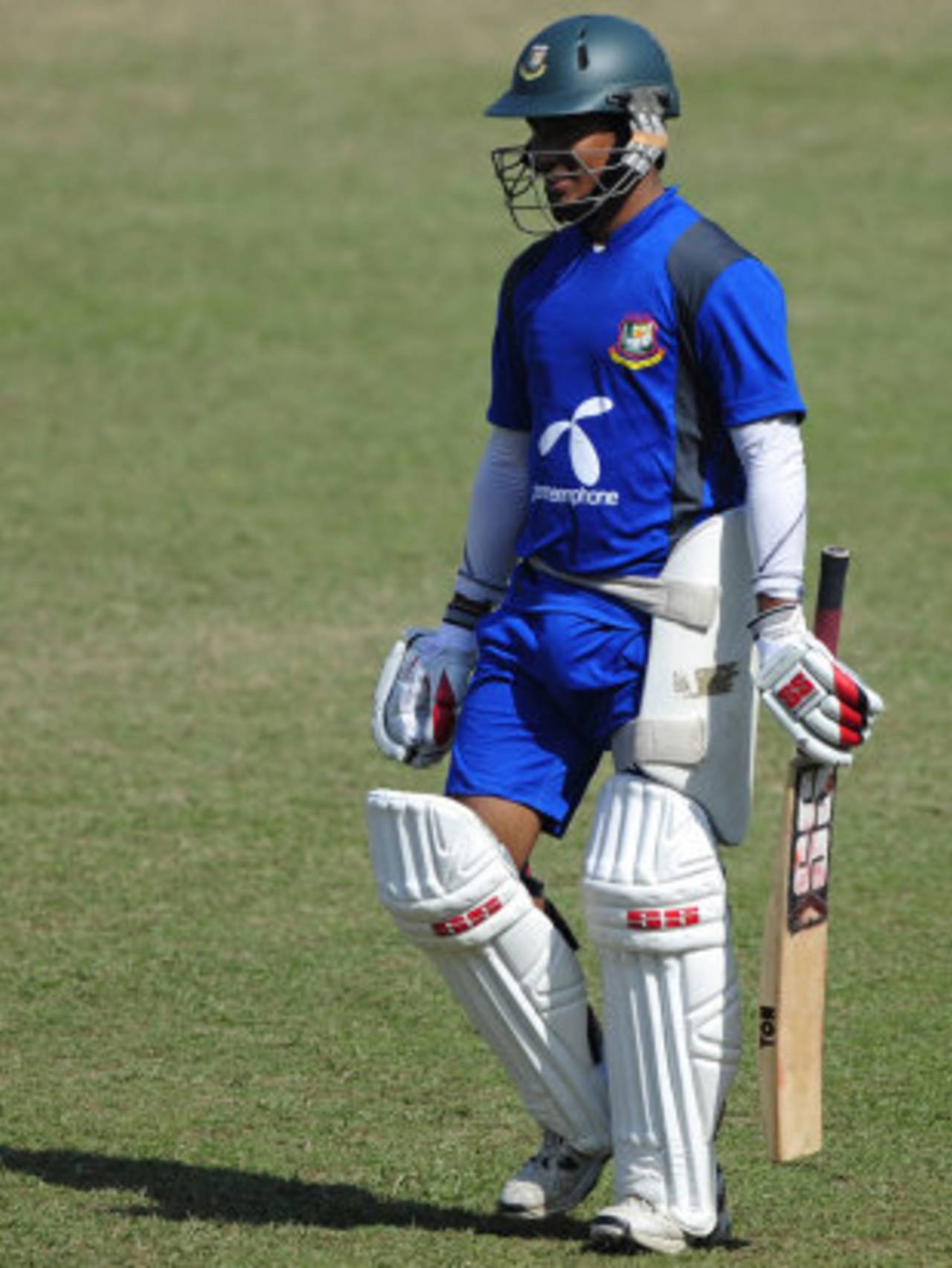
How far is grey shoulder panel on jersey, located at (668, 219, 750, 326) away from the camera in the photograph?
15.5ft

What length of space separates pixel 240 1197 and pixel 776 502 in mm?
1568

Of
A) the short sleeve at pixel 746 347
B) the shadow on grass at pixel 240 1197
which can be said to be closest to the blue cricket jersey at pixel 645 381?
the short sleeve at pixel 746 347

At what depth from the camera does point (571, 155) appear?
4.82 meters

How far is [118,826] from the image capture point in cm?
761

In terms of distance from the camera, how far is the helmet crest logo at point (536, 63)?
484cm

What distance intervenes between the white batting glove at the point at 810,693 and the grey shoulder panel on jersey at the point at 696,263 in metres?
0.54

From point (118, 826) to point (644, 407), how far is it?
3226 mm

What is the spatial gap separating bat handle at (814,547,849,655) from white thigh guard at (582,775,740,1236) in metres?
0.38

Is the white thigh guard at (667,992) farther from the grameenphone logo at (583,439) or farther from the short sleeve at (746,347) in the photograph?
the short sleeve at (746,347)

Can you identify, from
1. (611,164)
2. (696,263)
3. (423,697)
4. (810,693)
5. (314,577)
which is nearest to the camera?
Result: (810,693)

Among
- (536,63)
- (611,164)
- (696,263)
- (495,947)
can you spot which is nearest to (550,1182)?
(495,947)

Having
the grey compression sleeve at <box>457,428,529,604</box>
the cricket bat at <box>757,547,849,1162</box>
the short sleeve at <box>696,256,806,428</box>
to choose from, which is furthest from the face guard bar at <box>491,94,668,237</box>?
the cricket bat at <box>757,547,849,1162</box>

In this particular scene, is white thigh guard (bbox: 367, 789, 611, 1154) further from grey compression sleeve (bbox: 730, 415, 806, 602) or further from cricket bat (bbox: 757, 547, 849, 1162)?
grey compression sleeve (bbox: 730, 415, 806, 602)

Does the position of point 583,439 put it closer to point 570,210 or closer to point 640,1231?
point 570,210
